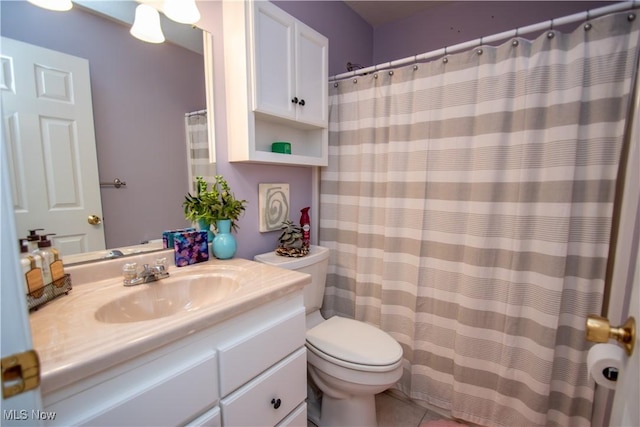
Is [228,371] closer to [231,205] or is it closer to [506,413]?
[231,205]

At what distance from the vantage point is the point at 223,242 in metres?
1.27

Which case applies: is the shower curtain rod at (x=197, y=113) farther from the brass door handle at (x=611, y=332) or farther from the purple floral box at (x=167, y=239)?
the brass door handle at (x=611, y=332)

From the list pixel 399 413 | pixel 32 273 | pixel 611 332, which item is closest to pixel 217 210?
pixel 32 273

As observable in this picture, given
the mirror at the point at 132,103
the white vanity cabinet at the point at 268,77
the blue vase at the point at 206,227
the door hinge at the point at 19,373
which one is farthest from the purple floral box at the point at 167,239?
the door hinge at the point at 19,373

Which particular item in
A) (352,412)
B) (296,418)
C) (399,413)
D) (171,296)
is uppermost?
(171,296)

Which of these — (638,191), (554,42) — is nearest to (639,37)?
(554,42)

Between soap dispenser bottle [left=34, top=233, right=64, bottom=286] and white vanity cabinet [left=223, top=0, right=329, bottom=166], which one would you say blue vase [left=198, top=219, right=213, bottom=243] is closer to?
white vanity cabinet [left=223, top=0, right=329, bottom=166]

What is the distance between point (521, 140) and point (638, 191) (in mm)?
429

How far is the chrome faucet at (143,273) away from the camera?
3.24 ft

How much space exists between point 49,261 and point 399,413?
5.65 ft

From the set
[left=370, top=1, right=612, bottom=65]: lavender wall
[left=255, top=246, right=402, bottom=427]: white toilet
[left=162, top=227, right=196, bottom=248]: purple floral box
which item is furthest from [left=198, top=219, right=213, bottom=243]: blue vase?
[left=370, top=1, right=612, bottom=65]: lavender wall

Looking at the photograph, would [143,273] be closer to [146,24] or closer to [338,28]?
[146,24]

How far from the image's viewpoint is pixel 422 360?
1.54 metres

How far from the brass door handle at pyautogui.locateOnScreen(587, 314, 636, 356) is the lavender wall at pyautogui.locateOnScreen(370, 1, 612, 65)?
205cm
